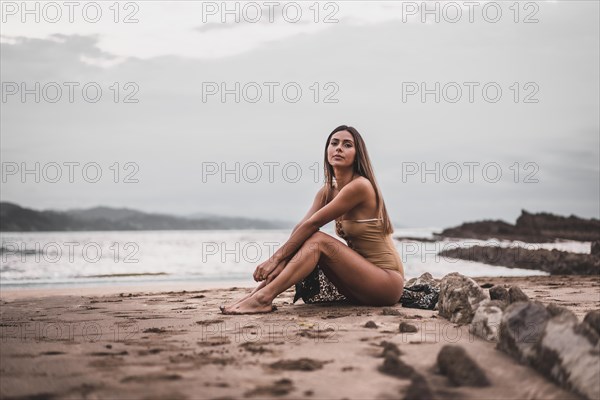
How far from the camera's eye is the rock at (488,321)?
3330 mm

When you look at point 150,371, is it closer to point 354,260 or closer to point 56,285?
point 354,260

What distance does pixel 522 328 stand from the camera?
9.50 feet

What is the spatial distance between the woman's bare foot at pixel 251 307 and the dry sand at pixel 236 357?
11cm

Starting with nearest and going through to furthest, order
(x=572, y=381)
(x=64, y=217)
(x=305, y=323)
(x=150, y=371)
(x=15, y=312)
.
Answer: (x=572, y=381), (x=150, y=371), (x=305, y=323), (x=15, y=312), (x=64, y=217)

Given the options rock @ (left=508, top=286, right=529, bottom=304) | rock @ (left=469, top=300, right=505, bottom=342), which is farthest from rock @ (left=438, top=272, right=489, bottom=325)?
rock @ (left=469, top=300, right=505, bottom=342)

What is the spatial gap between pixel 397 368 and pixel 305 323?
151 cm

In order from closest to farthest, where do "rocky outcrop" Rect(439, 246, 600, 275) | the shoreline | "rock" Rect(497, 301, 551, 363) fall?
"rock" Rect(497, 301, 551, 363)
the shoreline
"rocky outcrop" Rect(439, 246, 600, 275)

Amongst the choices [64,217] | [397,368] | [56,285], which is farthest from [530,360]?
[64,217]

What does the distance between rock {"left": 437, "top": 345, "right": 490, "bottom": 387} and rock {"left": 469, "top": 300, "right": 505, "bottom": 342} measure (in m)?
0.74

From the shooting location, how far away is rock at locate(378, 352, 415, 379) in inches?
99.8

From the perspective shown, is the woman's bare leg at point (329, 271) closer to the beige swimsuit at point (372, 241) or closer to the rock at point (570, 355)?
the beige swimsuit at point (372, 241)

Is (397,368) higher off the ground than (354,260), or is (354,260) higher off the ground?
(354,260)

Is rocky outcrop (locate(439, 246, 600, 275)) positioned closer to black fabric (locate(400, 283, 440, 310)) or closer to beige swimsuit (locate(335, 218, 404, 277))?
black fabric (locate(400, 283, 440, 310))

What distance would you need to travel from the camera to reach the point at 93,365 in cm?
270
